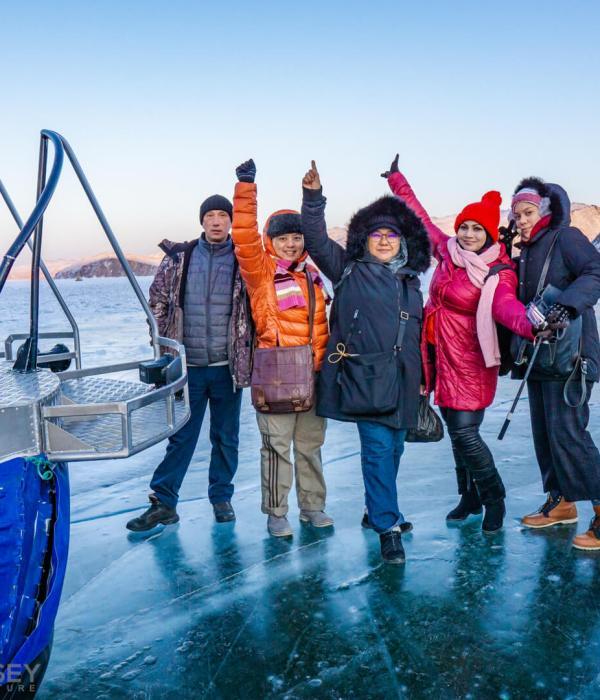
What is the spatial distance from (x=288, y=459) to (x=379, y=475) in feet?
1.79

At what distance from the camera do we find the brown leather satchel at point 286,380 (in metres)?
3.37

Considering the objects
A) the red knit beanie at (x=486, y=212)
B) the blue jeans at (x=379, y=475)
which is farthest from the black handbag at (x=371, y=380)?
the red knit beanie at (x=486, y=212)

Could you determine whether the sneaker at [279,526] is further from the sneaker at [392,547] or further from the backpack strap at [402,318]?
the backpack strap at [402,318]

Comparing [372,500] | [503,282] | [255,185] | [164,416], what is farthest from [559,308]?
[164,416]

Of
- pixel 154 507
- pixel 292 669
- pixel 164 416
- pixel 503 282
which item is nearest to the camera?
pixel 292 669

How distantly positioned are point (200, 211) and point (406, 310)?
134 cm

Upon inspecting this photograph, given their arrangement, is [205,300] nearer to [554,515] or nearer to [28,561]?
[28,561]

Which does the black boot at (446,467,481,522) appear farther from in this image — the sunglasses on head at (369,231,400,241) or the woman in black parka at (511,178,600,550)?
the sunglasses on head at (369,231,400,241)

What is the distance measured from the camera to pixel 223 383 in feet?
12.3

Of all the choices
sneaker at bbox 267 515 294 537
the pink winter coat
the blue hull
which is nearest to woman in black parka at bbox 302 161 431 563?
the pink winter coat

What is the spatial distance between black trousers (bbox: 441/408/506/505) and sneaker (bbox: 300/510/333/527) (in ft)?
2.63

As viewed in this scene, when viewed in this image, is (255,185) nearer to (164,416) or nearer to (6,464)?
(164,416)

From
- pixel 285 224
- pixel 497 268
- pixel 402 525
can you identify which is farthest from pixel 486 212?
pixel 402 525

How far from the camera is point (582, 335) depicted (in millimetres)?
3186
